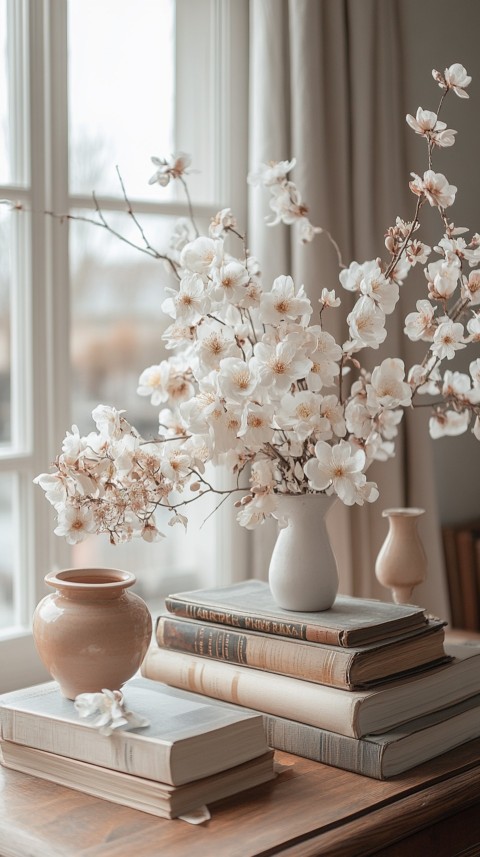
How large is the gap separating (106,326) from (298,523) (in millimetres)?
751

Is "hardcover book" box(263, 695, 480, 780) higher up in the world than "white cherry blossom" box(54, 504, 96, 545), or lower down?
lower down

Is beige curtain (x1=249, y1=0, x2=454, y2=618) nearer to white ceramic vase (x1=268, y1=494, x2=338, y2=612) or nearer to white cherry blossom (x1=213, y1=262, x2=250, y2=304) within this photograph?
white ceramic vase (x1=268, y1=494, x2=338, y2=612)

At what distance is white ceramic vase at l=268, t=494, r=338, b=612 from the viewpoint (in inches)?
53.6

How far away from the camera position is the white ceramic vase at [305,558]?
1.36 meters

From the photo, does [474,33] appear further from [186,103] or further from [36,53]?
[36,53]

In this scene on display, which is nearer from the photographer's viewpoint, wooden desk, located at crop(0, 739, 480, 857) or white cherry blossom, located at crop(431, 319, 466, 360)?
wooden desk, located at crop(0, 739, 480, 857)

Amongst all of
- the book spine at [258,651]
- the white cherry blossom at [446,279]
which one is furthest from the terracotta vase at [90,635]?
the white cherry blossom at [446,279]

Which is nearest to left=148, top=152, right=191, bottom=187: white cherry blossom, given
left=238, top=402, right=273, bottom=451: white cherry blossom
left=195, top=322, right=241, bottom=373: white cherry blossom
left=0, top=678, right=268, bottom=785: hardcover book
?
left=195, top=322, right=241, bottom=373: white cherry blossom

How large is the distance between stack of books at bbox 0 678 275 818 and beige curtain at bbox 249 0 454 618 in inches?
33.6

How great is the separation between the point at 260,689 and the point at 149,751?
252 mm

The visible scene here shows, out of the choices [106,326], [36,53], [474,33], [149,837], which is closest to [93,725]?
[149,837]

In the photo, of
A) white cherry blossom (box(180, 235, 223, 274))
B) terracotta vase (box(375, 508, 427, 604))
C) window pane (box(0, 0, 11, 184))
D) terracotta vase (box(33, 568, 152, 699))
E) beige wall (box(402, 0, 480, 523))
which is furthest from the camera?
beige wall (box(402, 0, 480, 523))

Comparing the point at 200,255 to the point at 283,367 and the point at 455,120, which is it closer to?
the point at 283,367

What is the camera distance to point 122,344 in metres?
1.98
